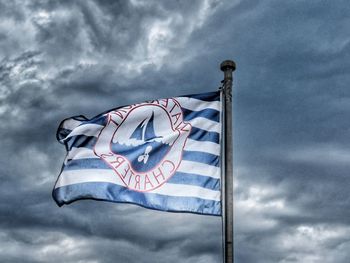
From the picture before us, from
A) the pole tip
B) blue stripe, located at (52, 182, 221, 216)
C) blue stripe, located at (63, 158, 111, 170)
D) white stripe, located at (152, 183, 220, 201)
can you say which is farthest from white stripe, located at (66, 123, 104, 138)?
the pole tip

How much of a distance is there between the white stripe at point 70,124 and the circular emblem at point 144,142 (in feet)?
3.52

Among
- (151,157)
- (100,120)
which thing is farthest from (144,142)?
(100,120)

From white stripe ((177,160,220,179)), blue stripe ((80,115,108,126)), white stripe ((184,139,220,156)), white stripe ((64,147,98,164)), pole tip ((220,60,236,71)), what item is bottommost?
white stripe ((177,160,220,179))

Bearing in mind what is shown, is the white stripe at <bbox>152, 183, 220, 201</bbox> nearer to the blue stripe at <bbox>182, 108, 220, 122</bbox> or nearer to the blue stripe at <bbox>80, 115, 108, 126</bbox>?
the blue stripe at <bbox>182, 108, 220, 122</bbox>

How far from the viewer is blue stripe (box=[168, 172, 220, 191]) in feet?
52.8

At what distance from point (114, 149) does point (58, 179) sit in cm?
190

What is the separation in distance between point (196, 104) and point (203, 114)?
1.28 ft

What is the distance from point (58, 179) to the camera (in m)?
17.7

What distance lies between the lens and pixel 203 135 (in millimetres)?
16922

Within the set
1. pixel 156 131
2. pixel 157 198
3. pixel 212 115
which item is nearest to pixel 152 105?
pixel 156 131

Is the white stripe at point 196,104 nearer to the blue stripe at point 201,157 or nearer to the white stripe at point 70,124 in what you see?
the blue stripe at point 201,157

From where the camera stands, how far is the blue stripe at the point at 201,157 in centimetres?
1650

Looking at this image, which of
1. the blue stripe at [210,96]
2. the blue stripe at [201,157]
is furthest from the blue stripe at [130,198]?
the blue stripe at [210,96]

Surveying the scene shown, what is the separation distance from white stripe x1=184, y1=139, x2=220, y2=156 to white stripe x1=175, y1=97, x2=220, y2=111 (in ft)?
3.37
